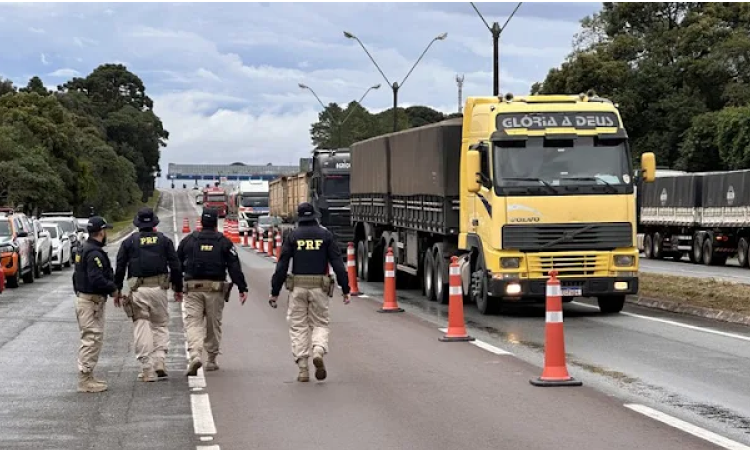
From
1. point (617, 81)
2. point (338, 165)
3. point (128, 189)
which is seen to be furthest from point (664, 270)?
point (128, 189)

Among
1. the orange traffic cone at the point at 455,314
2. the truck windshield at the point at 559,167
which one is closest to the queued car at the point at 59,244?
the truck windshield at the point at 559,167

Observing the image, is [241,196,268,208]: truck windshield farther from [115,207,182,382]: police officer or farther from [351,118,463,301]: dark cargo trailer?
[115,207,182,382]: police officer

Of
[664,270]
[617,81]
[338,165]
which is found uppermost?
[617,81]

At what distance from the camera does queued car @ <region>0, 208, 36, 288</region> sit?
31.7 metres

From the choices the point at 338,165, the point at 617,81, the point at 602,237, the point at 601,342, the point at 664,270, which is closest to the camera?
the point at 601,342

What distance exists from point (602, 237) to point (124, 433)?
12172mm

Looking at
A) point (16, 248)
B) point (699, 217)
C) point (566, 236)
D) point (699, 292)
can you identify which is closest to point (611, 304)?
point (566, 236)

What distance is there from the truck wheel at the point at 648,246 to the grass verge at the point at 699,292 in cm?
2086

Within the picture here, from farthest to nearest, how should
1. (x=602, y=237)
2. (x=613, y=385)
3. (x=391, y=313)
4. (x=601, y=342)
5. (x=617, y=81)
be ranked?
(x=617, y=81) < (x=391, y=313) < (x=602, y=237) < (x=601, y=342) < (x=613, y=385)

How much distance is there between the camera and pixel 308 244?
13664 millimetres

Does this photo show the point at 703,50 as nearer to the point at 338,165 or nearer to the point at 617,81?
the point at 617,81

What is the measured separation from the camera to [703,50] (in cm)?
7712

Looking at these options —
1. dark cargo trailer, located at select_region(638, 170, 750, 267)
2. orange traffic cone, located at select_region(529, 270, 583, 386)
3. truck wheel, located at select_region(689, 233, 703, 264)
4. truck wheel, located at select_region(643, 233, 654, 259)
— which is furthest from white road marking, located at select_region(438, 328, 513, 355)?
truck wheel, located at select_region(643, 233, 654, 259)

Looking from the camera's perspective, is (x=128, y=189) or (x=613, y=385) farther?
(x=128, y=189)
